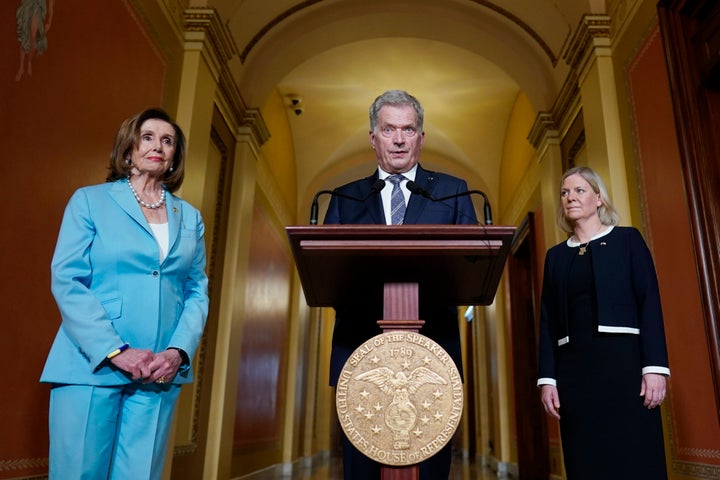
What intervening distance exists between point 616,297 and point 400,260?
40.6 inches

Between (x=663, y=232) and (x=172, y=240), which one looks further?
(x=663, y=232)

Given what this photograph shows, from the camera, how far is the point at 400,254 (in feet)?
4.00

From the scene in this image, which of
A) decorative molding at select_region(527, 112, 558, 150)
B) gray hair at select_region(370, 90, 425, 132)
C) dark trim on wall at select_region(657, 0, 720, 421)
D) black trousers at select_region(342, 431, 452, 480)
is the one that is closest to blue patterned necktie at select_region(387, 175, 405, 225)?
gray hair at select_region(370, 90, 425, 132)

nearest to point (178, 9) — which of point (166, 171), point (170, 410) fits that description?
point (166, 171)

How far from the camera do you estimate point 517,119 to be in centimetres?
754

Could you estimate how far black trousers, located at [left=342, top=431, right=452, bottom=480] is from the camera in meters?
1.31

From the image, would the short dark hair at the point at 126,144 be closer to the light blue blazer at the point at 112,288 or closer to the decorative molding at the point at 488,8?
the light blue blazer at the point at 112,288

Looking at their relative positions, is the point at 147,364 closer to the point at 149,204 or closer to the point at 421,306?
the point at 149,204

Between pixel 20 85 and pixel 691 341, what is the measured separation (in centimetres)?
324

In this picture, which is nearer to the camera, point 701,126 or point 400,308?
point 400,308

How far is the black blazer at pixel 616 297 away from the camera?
6.24ft

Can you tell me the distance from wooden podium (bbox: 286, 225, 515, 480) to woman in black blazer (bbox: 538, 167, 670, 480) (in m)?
0.75

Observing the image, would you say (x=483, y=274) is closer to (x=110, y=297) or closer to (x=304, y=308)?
(x=110, y=297)

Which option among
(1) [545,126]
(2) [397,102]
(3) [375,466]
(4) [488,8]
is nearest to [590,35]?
(1) [545,126]
